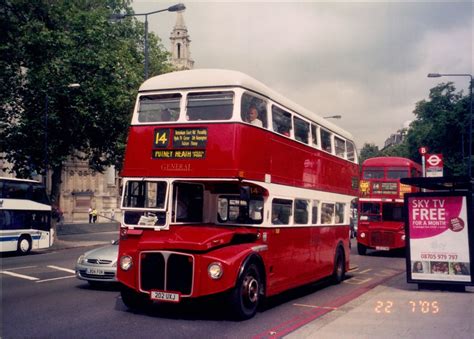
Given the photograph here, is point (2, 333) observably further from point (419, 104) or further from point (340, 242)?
point (419, 104)

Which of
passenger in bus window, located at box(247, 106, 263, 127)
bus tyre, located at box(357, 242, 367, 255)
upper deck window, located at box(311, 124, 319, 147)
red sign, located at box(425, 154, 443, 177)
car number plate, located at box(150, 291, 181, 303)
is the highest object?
red sign, located at box(425, 154, 443, 177)

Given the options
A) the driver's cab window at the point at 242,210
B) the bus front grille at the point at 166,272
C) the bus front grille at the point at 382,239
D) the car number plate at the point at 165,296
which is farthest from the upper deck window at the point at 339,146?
the bus front grille at the point at 382,239

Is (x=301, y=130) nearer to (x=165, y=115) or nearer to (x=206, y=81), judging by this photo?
(x=206, y=81)

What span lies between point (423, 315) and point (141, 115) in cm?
638

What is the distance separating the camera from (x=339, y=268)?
15.8m

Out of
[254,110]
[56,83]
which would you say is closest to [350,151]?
[254,110]

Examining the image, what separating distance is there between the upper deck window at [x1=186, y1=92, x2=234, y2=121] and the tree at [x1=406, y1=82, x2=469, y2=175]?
42.4 metres

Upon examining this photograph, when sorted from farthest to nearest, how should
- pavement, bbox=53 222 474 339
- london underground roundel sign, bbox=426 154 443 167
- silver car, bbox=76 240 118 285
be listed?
london underground roundel sign, bbox=426 154 443 167
silver car, bbox=76 240 118 285
pavement, bbox=53 222 474 339

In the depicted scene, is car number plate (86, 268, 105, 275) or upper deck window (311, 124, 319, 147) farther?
upper deck window (311, 124, 319, 147)

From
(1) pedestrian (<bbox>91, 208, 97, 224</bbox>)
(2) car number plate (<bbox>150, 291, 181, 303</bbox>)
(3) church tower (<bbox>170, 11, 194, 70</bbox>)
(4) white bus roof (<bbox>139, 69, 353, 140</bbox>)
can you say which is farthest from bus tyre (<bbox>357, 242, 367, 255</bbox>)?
(3) church tower (<bbox>170, 11, 194, 70</bbox>)

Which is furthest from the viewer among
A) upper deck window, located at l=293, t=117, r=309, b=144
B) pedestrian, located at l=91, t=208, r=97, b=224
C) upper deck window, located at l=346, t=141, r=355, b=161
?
pedestrian, located at l=91, t=208, r=97, b=224

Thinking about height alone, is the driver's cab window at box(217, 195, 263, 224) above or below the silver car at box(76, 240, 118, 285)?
above

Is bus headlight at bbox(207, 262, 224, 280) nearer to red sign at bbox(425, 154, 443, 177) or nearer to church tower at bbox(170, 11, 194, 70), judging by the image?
A: red sign at bbox(425, 154, 443, 177)

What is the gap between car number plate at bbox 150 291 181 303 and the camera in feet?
29.9
